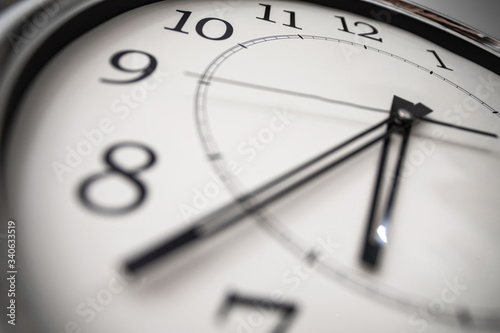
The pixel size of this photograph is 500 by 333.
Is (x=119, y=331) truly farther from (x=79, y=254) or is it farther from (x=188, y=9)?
(x=188, y=9)

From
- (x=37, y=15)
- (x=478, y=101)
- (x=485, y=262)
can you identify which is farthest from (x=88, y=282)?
(x=478, y=101)

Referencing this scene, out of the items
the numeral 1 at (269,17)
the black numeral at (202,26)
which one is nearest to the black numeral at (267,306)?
the black numeral at (202,26)

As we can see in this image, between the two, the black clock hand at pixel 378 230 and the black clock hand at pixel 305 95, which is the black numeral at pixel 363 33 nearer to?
the black clock hand at pixel 305 95

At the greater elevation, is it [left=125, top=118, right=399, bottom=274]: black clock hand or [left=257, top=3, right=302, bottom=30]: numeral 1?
[left=257, top=3, right=302, bottom=30]: numeral 1

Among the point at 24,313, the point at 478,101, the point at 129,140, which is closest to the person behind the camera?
the point at 24,313

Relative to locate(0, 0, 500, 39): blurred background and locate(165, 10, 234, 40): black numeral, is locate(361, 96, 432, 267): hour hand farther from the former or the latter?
locate(0, 0, 500, 39): blurred background

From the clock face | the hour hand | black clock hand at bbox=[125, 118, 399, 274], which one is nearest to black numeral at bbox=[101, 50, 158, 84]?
the clock face

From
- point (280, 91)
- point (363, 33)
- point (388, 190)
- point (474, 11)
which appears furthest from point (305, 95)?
point (474, 11)
